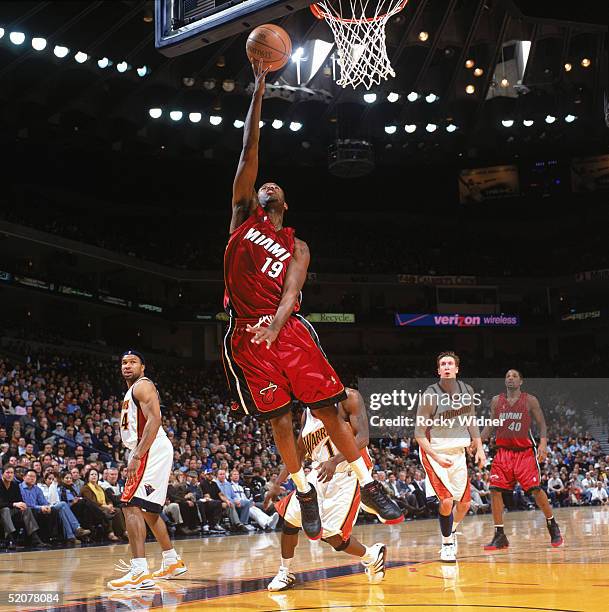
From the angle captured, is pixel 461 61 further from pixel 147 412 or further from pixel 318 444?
pixel 147 412

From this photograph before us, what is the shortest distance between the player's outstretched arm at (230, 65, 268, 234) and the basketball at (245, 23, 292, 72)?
0.26ft

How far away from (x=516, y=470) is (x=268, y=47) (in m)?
6.22

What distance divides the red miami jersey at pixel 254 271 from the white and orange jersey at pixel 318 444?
1806mm

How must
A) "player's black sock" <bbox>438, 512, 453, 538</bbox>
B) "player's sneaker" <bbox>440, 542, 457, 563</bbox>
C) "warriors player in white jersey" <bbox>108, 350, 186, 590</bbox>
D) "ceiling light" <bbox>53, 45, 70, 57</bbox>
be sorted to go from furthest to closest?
"ceiling light" <bbox>53, 45, 70, 57</bbox>
"player's black sock" <bbox>438, 512, 453, 538</bbox>
"player's sneaker" <bbox>440, 542, 457, 563</bbox>
"warriors player in white jersey" <bbox>108, 350, 186, 590</bbox>

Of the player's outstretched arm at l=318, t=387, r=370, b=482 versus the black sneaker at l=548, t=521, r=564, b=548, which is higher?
the player's outstretched arm at l=318, t=387, r=370, b=482

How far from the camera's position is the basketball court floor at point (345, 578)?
5512mm

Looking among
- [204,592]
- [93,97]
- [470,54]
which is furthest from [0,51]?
[204,592]

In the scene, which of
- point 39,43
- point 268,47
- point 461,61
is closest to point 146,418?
point 268,47

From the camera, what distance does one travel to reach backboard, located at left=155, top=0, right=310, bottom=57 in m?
7.04

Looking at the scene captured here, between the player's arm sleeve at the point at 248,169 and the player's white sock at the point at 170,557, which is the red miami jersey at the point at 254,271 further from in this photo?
the player's white sock at the point at 170,557

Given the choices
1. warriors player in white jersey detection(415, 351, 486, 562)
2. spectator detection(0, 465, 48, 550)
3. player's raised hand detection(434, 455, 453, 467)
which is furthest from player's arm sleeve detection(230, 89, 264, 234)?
spectator detection(0, 465, 48, 550)

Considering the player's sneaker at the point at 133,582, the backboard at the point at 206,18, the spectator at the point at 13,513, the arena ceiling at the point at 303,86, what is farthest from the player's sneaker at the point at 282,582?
the arena ceiling at the point at 303,86

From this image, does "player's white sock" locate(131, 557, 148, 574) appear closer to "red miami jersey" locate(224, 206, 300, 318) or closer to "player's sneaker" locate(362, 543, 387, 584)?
"player's sneaker" locate(362, 543, 387, 584)

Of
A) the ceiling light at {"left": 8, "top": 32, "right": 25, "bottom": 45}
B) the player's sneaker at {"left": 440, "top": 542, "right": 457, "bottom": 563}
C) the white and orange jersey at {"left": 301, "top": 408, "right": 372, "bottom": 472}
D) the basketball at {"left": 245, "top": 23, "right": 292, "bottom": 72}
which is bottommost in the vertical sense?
the player's sneaker at {"left": 440, "top": 542, "right": 457, "bottom": 563}
